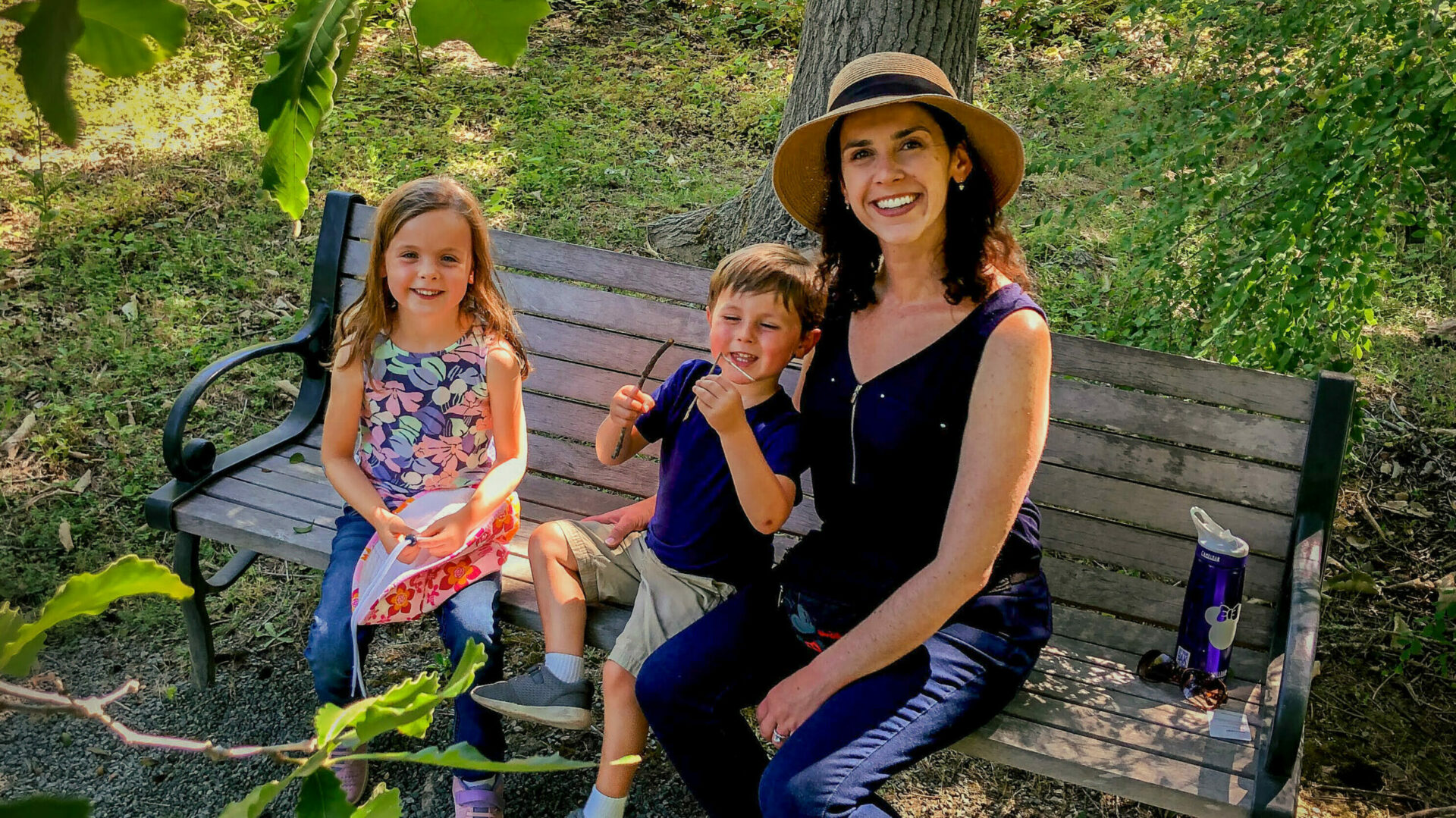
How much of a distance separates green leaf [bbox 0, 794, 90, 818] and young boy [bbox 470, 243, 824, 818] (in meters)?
2.01

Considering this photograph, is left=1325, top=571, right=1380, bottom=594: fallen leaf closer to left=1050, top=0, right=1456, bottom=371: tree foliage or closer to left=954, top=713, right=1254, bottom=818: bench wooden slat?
left=1050, top=0, right=1456, bottom=371: tree foliage

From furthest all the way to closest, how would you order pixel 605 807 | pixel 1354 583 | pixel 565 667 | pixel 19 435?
pixel 19 435 → pixel 1354 583 → pixel 565 667 → pixel 605 807

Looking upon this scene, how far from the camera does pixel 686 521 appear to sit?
271cm

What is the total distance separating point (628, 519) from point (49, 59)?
259cm

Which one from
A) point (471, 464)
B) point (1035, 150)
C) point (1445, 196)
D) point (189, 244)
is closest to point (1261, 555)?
point (1445, 196)

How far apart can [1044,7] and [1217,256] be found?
379 cm

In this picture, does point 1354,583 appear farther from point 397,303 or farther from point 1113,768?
point 397,303

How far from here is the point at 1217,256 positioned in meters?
3.46

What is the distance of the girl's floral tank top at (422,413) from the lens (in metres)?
2.88

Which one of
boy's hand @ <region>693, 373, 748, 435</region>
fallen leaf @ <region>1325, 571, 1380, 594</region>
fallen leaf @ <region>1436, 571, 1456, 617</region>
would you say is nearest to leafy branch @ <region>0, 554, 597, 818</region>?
boy's hand @ <region>693, 373, 748, 435</region>

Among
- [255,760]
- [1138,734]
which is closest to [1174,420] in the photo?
[1138,734]

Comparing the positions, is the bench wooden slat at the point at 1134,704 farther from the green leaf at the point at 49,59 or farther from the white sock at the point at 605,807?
the green leaf at the point at 49,59

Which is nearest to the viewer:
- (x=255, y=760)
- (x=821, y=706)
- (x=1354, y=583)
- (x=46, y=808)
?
(x=46, y=808)

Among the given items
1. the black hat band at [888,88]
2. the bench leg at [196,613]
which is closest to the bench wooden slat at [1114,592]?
the black hat band at [888,88]
